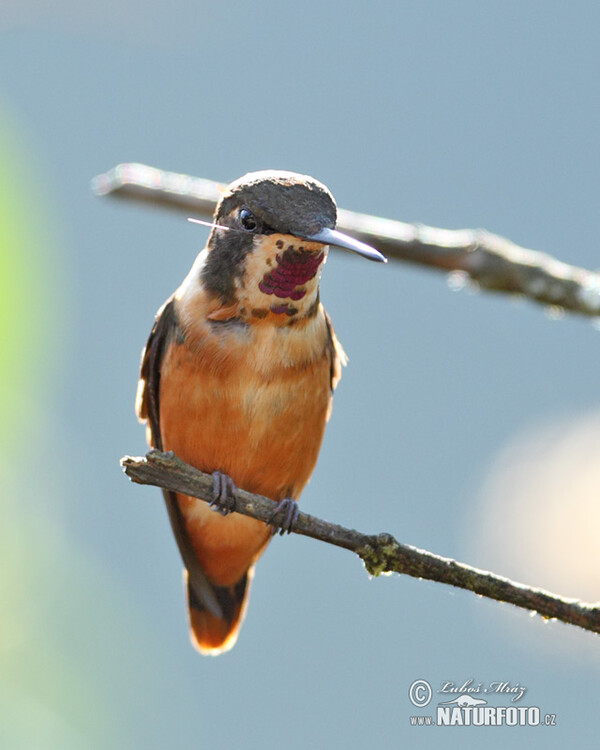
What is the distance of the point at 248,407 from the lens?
14.3ft

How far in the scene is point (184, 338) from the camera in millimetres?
4504

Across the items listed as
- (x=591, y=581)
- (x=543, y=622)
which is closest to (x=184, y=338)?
(x=543, y=622)

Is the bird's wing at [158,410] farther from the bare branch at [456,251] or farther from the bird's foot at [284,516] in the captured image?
the bird's foot at [284,516]

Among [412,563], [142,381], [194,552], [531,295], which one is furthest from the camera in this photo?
[194,552]

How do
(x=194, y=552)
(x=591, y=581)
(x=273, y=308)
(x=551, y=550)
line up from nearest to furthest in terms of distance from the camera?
(x=273, y=308)
(x=194, y=552)
(x=591, y=581)
(x=551, y=550)

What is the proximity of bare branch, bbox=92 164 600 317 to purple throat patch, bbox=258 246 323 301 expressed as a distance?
1.69 feet

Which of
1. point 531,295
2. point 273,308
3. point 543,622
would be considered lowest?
point 543,622

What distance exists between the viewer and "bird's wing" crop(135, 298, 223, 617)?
4798mm

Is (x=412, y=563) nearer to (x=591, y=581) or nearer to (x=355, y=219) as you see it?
(x=355, y=219)

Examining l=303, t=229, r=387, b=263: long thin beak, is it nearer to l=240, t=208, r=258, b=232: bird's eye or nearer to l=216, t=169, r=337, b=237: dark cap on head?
l=216, t=169, r=337, b=237: dark cap on head

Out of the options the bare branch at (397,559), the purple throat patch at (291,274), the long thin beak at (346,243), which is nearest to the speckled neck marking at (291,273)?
the purple throat patch at (291,274)

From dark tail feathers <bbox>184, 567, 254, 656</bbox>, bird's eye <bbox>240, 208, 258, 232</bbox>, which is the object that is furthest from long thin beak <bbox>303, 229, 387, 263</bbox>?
dark tail feathers <bbox>184, 567, 254, 656</bbox>

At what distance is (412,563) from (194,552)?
217cm

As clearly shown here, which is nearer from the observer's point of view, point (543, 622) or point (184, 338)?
point (543, 622)
